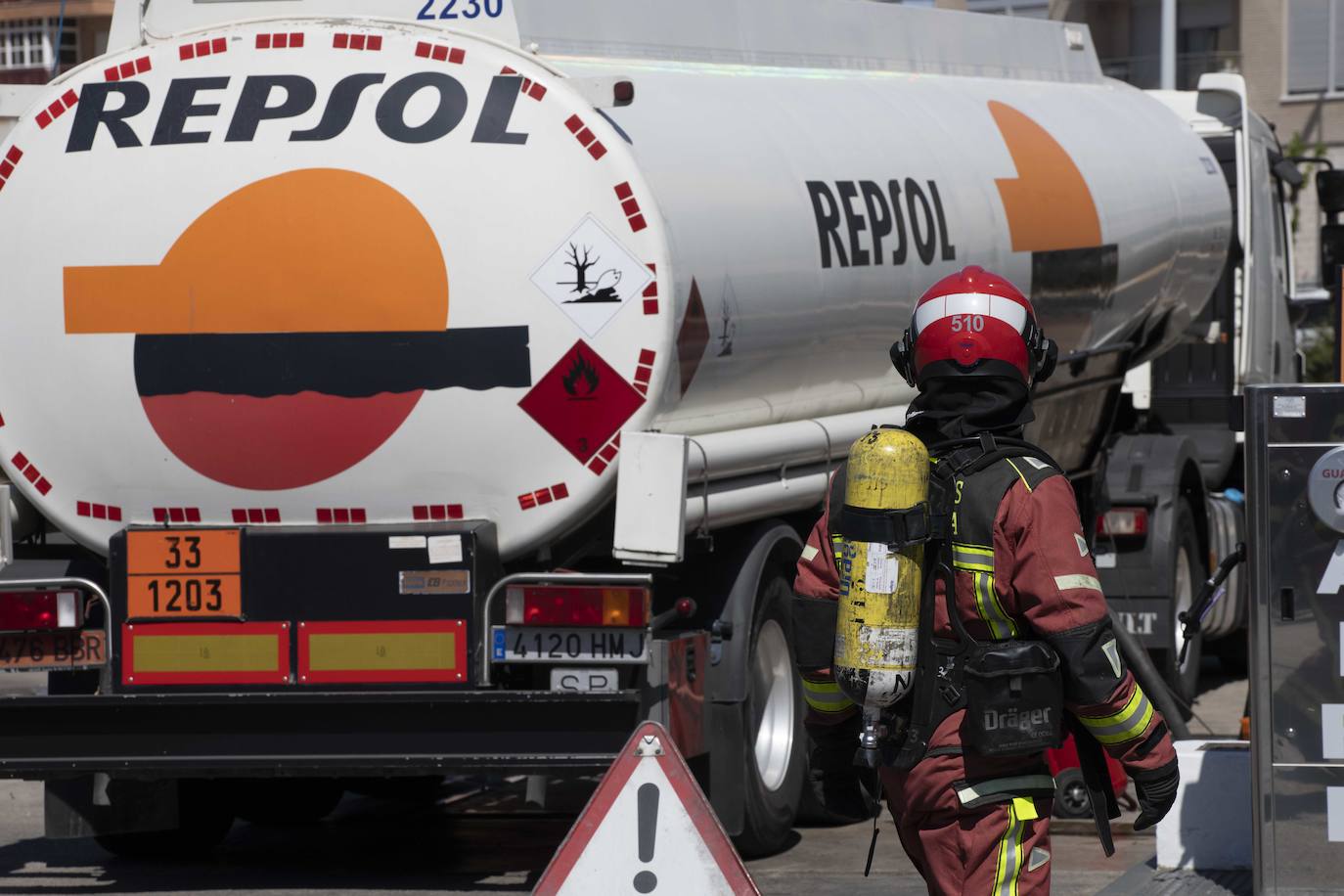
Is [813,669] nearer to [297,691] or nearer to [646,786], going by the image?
[646,786]

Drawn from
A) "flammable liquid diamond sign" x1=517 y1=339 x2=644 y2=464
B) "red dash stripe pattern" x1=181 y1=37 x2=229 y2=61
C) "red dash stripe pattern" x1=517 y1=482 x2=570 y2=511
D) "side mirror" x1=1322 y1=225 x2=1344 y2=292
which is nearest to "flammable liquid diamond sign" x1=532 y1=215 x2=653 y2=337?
"flammable liquid diamond sign" x1=517 y1=339 x2=644 y2=464

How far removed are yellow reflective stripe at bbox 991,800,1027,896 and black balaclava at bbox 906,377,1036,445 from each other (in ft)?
2.48

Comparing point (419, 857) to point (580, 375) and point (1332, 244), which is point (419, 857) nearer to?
point (580, 375)

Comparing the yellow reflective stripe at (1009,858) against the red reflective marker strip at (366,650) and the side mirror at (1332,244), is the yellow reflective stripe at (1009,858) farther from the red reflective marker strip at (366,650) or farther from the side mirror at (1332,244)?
the side mirror at (1332,244)

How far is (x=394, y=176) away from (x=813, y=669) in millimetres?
3044

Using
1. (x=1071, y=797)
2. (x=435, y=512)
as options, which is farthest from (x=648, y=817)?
(x=1071, y=797)

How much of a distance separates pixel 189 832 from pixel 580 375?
2799 mm

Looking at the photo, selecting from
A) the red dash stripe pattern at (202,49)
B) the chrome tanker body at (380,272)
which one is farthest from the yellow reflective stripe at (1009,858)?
the red dash stripe pattern at (202,49)

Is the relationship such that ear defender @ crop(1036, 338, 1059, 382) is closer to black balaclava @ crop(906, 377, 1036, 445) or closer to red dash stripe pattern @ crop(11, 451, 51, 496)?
black balaclava @ crop(906, 377, 1036, 445)

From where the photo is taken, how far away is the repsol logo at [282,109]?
7328 millimetres

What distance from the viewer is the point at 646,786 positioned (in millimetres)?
4676

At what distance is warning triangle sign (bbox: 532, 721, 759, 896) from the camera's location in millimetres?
4648

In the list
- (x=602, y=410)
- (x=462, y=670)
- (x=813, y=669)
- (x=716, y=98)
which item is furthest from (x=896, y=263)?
(x=813, y=669)

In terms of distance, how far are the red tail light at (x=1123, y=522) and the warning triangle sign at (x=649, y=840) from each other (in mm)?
7790
